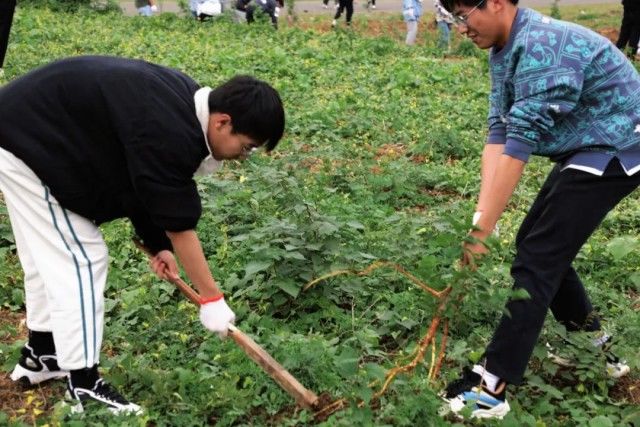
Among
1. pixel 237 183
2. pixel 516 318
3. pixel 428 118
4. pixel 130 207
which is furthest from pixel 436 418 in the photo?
pixel 428 118

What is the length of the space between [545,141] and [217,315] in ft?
4.15

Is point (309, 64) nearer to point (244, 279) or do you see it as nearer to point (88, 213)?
point (244, 279)

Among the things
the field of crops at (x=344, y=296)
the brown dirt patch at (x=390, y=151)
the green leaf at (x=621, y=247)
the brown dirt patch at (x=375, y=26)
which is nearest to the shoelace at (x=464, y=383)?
the field of crops at (x=344, y=296)

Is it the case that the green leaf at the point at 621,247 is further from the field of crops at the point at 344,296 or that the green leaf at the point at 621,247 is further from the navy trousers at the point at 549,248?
the navy trousers at the point at 549,248

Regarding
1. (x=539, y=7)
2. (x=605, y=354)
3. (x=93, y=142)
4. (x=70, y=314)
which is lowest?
(x=539, y=7)

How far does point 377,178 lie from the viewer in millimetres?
5094

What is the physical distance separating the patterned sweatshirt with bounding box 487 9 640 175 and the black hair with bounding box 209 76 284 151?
2.47ft

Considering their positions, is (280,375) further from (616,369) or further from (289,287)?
(616,369)

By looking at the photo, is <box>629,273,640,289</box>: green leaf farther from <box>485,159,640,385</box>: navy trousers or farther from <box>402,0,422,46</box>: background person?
<box>402,0,422,46</box>: background person

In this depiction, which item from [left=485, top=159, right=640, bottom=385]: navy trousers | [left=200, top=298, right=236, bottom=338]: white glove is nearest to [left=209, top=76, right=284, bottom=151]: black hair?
[left=200, top=298, right=236, bottom=338]: white glove

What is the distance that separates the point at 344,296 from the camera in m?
3.60

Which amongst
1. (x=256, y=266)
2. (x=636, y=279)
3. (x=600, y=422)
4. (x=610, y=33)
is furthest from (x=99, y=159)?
(x=610, y=33)

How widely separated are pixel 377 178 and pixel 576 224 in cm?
263

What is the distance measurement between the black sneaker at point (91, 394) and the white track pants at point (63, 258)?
0.19ft
